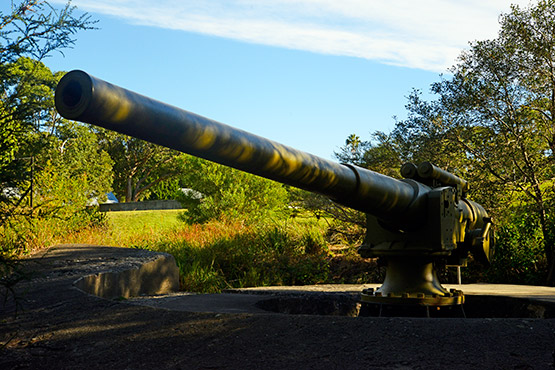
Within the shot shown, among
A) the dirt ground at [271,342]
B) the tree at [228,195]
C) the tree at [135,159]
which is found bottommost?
the dirt ground at [271,342]

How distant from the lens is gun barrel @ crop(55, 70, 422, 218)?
2.36 metres

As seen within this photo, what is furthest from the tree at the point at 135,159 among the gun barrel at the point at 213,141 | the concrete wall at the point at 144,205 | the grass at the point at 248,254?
the gun barrel at the point at 213,141

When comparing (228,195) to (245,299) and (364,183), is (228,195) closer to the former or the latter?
(245,299)

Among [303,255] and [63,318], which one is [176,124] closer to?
[63,318]

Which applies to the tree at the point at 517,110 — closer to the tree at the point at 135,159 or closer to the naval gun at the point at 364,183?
the naval gun at the point at 364,183

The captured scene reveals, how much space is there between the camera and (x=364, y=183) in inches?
158

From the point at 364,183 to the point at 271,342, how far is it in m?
1.32

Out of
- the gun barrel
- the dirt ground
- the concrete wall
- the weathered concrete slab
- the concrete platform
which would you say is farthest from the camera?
the concrete wall

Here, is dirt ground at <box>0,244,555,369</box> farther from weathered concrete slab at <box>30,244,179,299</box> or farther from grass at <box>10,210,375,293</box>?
grass at <box>10,210,375,293</box>

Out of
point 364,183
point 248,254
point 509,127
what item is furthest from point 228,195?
point 364,183

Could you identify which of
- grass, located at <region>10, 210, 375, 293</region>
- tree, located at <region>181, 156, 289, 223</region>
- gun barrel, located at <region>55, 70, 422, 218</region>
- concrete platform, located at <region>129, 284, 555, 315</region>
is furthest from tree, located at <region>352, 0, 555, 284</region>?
tree, located at <region>181, 156, 289, 223</region>

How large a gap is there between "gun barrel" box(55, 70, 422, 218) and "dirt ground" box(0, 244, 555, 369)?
0.91 m

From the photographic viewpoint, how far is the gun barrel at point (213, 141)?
236 cm

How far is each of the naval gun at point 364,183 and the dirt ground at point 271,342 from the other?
3.09ft
